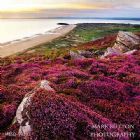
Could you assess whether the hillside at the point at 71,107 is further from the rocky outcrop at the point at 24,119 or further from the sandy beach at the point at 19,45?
the sandy beach at the point at 19,45

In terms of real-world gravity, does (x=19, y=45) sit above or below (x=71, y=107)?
below

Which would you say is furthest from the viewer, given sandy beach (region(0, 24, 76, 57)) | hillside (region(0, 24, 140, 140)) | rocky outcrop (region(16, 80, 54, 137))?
sandy beach (region(0, 24, 76, 57))

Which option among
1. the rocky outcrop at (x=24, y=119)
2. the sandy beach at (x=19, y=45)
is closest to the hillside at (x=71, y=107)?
the rocky outcrop at (x=24, y=119)

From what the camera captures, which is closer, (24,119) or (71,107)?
(24,119)

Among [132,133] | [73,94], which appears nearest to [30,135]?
[132,133]

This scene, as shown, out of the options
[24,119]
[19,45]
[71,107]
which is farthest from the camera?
[19,45]

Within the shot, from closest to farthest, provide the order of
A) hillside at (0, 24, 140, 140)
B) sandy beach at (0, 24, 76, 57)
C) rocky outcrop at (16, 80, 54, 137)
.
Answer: rocky outcrop at (16, 80, 54, 137) < hillside at (0, 24, 140, 140) < sandy beach at (0, 24, 76, 57)

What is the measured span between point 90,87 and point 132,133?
4653mm

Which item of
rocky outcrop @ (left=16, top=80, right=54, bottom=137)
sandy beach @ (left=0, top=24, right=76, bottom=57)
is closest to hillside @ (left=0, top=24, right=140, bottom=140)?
rocky outcrop @ (left=16, top=80, right=54, bottom=137)

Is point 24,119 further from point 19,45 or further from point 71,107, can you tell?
point 19,45

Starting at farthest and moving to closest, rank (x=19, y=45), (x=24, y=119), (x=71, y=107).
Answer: (x=19, y=45)
(x=71, y=107)
(x=24, y=119)

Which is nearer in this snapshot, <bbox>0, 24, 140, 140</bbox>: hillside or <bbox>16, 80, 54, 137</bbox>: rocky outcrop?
<bbox>16, 80, 54, 137</bbox>: rocky outcrop

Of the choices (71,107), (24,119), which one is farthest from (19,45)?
(24,119)

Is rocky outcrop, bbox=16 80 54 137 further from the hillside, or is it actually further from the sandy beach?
the sandy beach
